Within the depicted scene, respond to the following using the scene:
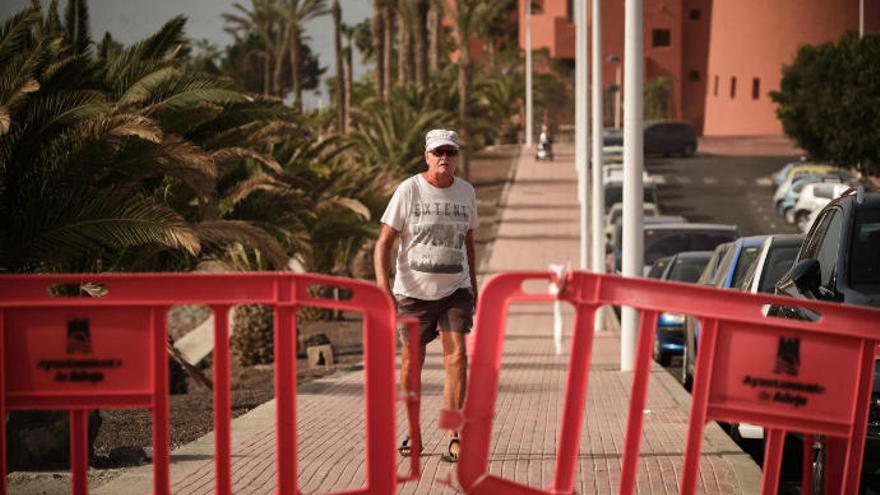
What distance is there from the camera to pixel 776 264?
15.3 metres

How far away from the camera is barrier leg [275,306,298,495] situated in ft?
22.8

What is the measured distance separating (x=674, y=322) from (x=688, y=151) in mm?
→ 63758

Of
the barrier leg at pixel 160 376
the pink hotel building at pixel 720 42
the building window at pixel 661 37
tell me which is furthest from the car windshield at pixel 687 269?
the building window at pixel 661 37

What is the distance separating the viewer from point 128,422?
14.2 meters

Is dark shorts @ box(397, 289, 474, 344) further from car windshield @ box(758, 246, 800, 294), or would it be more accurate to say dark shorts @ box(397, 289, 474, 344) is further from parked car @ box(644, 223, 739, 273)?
parked car @ box(644, 223, 739, 273)

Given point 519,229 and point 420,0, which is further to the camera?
point 420,0

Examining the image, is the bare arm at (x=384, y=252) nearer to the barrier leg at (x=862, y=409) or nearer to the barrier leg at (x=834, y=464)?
the barrier leg at (x=834, y=464)

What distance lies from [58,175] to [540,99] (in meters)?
81.4

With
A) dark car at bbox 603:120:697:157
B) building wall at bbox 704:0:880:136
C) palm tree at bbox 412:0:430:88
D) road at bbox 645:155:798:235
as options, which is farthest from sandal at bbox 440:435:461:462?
building wall at bbox 704:0:880:136

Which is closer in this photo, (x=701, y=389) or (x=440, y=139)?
(x=701, y=389)

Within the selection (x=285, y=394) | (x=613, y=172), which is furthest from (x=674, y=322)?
(x=613, y=172)

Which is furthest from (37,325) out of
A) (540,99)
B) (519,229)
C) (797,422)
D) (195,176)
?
(540,99)

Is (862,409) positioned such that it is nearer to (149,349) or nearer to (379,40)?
(149,349)

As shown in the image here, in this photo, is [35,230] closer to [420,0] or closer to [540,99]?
[420,0]
